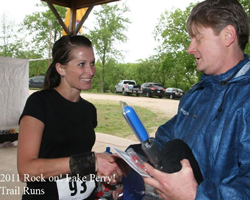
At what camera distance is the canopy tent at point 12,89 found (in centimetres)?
549

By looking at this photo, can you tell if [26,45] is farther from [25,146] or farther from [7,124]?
[25,146]

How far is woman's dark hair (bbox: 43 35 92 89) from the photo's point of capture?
2025mm

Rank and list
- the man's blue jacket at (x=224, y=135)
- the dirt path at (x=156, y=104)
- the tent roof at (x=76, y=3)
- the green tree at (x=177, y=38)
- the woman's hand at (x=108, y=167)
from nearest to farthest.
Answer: the man's blue jacket at (x=224, y=135) < the woman's hand at (x=108, y=167) < the tent roof at (x=76, y=3) < the dirt path at (x=156, y=104) < the green tree at (x=177, y=38)

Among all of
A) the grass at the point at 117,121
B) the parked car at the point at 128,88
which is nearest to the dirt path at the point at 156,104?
the grass at the point at 117,121

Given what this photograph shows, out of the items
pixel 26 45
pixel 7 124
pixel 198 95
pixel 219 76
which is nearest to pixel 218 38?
pixel 219 76

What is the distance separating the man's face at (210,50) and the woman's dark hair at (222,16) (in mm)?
28

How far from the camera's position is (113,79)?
97.0 ft

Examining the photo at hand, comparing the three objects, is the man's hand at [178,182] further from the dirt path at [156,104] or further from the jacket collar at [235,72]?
the dirt path at [156,104]

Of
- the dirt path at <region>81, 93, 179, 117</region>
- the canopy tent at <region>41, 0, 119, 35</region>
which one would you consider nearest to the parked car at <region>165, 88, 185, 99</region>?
the dirt path at <region>81, 93, 179, 117</region>

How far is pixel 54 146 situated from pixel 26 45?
25.2 m

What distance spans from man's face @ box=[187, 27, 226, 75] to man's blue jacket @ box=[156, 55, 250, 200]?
52mm

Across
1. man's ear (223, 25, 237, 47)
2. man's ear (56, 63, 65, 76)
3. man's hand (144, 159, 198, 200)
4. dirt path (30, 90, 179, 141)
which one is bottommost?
dirt path (30, 90, 179, 141)

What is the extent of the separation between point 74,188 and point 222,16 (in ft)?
4.81

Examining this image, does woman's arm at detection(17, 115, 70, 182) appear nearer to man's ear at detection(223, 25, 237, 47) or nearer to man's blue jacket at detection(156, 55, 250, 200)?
man's blue jacket at detection(156, 55, 250, 200)
